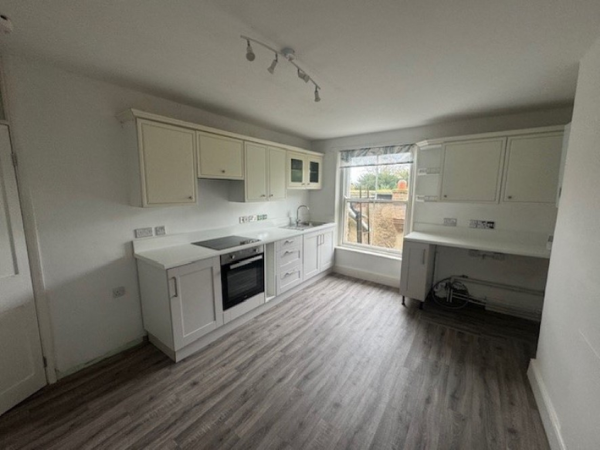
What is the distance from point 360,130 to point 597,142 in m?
2.59

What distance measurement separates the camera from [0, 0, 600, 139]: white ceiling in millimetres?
1188

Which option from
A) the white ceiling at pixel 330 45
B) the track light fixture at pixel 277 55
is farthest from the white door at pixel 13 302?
the track light fixture at pixel 277 55

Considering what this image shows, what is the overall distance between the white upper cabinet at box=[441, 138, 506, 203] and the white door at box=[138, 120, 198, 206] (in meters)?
2.93

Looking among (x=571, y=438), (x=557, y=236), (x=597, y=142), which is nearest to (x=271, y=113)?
(x=597, y=142)

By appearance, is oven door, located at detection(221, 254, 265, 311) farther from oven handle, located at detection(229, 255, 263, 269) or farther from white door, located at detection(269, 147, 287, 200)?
white door, located at detection(269, 147, 287, 200)

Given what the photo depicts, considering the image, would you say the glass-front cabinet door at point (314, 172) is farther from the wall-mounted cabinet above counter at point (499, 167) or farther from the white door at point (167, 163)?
the white door at point (167, 163)

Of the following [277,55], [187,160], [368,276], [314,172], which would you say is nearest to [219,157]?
[187,160]

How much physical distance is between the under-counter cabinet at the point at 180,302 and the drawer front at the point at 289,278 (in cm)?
91

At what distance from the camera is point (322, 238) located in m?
3.99

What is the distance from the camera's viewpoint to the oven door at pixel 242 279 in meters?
2.47

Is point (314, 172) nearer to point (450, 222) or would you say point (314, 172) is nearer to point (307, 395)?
point (450, 222)

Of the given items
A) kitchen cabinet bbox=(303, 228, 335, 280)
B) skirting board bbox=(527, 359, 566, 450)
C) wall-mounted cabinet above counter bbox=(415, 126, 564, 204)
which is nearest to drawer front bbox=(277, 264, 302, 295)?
kitchen cabinet bbox=(303, 228, 335, 280)

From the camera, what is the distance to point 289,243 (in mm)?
3238

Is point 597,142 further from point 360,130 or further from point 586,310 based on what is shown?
point 360,130
